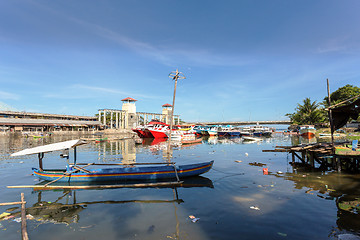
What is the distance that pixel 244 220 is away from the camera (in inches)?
295

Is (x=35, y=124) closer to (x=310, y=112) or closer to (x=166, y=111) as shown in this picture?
(x=166, y=111)

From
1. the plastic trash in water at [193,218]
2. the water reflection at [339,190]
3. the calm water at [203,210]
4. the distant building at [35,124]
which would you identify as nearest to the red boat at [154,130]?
the calm water at [203,210]

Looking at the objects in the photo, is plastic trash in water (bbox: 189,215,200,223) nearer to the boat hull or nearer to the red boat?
the boat hull

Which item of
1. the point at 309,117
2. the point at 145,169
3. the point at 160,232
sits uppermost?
the point at 309,117

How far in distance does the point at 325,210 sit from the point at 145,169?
9299 millimetres

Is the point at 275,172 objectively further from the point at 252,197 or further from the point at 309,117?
the point at 309,117

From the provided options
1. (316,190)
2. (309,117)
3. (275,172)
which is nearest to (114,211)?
(316,190)

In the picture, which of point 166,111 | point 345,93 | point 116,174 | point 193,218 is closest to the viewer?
point 193,218

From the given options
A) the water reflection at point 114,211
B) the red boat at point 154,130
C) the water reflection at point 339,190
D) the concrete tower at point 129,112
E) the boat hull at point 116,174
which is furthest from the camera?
the concrete tower at point 129,112

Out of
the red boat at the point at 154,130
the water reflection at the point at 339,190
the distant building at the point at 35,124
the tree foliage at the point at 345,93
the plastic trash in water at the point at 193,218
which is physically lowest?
the plastic trash in water at the point at 193,218

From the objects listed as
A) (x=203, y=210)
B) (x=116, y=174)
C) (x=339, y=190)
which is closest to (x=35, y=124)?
(x=116, y=174)

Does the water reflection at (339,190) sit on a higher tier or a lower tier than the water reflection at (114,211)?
higher

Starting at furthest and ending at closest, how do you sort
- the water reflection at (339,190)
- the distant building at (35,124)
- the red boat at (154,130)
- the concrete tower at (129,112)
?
the concrete tower at (129,112) → the distant building at (35,124) → the red boat at (154,130) → the water reflection at (339,190)

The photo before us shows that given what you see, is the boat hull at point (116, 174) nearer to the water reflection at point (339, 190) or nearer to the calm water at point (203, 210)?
the calm water at point (203, 210)
